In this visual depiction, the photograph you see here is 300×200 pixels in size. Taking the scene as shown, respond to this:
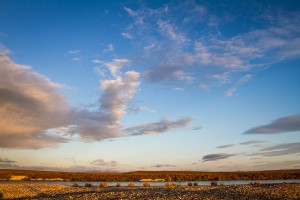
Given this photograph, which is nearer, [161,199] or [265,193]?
[161,199]

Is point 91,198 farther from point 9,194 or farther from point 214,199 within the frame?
point 9,194

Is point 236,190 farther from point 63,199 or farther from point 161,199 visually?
point 63,199

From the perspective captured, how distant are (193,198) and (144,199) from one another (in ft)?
13.5

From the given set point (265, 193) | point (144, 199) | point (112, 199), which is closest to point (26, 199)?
point (112, 199)

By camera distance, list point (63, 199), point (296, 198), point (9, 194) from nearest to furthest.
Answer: point (296, 198) < point (63, 199) < point (9, 194)

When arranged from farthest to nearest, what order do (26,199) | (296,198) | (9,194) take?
(9,194), (26,199), (296,198)

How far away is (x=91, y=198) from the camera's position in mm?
28781

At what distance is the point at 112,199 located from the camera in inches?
1072

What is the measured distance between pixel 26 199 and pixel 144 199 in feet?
42.0

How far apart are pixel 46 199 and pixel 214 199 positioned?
1559cm

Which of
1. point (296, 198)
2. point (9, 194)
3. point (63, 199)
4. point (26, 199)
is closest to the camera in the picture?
point (296, 198)

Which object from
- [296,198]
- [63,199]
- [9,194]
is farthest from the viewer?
[9,194]

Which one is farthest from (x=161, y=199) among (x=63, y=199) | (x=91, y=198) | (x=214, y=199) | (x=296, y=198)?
(x=296, y=198)

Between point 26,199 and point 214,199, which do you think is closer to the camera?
point 214,199
